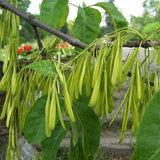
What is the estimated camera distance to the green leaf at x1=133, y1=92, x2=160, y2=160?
25 cm

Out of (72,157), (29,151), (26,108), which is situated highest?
(26,108)

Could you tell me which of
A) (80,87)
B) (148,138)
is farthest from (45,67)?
(148,138)

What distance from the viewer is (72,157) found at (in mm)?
500

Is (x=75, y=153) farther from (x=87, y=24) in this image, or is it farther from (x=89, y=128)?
(x=87, y=24)

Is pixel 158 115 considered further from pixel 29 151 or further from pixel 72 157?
pixel 29 151

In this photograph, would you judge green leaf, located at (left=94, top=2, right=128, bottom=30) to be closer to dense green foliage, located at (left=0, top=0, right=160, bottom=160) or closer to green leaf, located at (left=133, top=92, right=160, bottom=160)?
dense green foliage, located at (left=0, top=0, right=160, bottom=160)

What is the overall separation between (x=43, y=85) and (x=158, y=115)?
30cm

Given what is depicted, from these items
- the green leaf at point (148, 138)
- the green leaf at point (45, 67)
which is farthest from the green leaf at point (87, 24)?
the green leaf at point (148, 138)

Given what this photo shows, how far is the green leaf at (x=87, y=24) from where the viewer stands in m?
0.57

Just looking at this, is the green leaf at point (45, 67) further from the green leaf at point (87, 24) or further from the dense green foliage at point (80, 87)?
the green leaf at point (87, 24)

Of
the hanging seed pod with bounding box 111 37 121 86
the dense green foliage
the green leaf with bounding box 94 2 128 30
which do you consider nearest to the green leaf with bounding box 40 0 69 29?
the dense green foliage

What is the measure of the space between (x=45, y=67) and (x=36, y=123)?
12 cm

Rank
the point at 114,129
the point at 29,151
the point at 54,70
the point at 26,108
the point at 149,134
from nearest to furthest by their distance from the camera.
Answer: the point at 149,134 < the point at 54,70 < the point at 26,108 < the point at 29,151 < the point at 114,129

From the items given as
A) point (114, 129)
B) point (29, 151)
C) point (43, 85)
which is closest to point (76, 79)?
point (43, 85)
